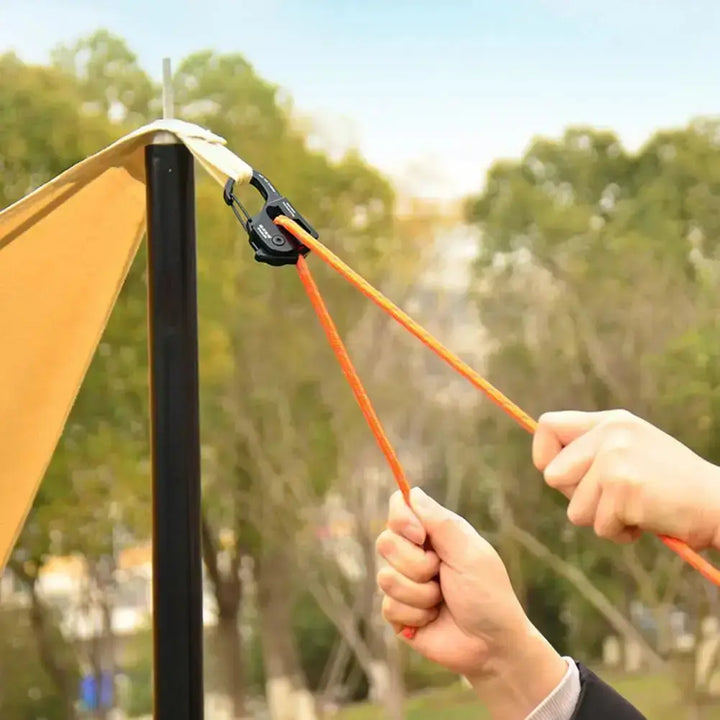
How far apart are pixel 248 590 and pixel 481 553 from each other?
1073mm

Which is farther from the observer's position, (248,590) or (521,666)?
(248,590)

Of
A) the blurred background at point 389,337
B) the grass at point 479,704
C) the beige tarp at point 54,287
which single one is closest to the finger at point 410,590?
the beige tarp at point 54,287

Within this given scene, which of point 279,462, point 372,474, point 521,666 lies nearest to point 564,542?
point 372,474

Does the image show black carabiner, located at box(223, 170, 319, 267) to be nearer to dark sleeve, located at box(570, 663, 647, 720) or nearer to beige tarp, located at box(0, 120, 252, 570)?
beige tarp, located at box(0, 120, 252, 570)

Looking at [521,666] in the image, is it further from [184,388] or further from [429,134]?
[429,134]

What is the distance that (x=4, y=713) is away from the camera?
1.41 meters

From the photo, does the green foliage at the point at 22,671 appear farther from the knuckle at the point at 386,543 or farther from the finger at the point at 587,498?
the finger at the point at 587,498

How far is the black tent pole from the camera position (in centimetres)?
60

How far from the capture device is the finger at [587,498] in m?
0.40

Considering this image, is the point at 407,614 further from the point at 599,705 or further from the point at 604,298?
the point at 604,298

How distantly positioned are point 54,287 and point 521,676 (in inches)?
15.8

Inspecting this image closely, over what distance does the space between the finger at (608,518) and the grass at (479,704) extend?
3.95 ft

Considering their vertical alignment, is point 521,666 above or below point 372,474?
above

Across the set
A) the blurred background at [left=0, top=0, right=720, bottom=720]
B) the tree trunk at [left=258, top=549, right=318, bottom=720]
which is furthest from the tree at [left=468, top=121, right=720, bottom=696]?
the tree trunk at [left=258, top=549, right=318, bottom=720]
